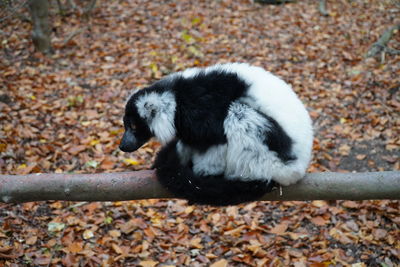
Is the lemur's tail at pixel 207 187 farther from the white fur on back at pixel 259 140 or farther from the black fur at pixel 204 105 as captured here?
the black fur at pixel 204 105

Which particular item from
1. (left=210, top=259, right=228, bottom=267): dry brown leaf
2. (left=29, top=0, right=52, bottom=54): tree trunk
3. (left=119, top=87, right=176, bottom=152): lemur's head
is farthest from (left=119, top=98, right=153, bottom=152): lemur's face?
(left=29, top=0, right=52, bottom=54): tree trunk

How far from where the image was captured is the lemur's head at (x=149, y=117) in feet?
10.9

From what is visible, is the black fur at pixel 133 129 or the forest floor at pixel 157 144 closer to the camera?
the black fur at pixel 133 129

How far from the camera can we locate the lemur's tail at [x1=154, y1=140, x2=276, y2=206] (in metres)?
3.09

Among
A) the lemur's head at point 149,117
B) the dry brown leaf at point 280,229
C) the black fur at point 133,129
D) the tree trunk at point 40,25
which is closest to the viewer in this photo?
the lemur's head at point 149,117

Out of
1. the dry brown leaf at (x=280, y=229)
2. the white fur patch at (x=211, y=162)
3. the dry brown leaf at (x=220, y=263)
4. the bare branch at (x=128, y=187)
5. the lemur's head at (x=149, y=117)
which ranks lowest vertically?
the dry brown leaf at (x=220, y=263)

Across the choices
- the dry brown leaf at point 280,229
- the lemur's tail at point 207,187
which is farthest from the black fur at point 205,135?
the dry brown leaf at point 280,229

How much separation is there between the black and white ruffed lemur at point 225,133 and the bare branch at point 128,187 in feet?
0.45

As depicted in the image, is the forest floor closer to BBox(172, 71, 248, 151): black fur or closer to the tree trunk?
the tree trunk

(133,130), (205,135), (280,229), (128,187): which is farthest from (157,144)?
(205,135)

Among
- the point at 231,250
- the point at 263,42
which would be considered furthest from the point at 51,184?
the point at 263,42

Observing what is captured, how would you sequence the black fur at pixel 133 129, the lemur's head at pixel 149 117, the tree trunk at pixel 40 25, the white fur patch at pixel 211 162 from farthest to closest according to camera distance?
the tree trunk at pixel 40 25 → the black fur at pixel 133 129 → the lemur's head at pixel 149 117 → the white fur patch at pixel 211 162

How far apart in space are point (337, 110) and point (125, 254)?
4105mm

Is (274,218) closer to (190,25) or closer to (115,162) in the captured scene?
(115,162)
